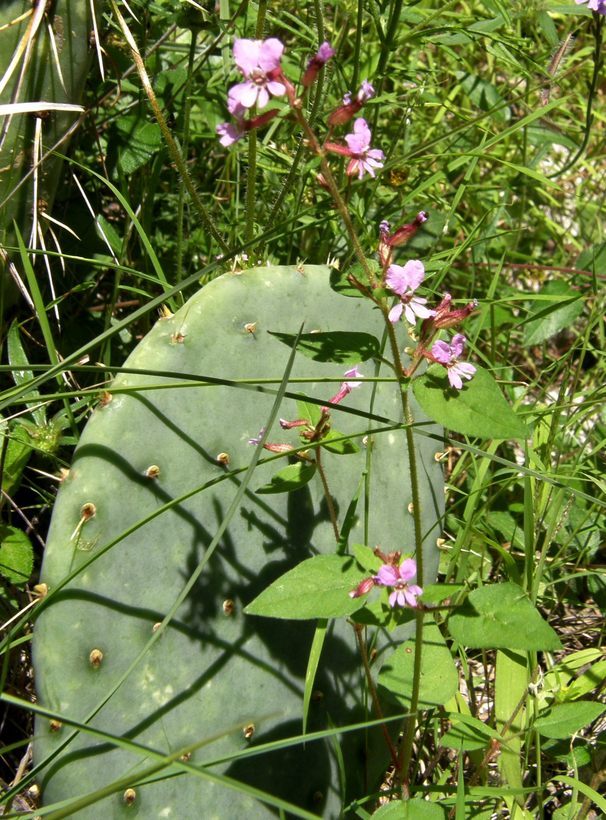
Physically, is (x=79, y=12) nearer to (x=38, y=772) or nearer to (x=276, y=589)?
(x=276, y=589)

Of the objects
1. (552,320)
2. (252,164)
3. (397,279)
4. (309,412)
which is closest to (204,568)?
(309,412)

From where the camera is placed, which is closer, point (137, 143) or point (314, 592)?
point (314, 592)

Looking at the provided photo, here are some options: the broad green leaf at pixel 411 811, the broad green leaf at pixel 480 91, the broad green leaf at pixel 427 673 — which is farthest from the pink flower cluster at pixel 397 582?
the broad green leaf at pixel 480 91

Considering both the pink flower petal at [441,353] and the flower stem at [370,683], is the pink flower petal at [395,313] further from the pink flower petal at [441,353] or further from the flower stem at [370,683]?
the flower stem at [370,683]

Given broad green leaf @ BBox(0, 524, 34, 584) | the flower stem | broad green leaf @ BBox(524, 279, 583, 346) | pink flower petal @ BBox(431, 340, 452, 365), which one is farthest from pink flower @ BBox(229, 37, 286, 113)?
broad green leaf @ BBox(524, 279, 583, 346)

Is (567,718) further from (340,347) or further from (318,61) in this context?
(318,61)
